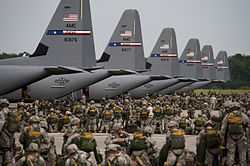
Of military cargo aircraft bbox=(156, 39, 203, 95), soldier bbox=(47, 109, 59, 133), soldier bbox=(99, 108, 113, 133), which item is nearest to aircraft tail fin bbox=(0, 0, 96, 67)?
soldier bbox=(47, 109, 59, 133)

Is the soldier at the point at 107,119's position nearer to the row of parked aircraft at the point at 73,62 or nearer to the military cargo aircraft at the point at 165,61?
the row of parked aircraft at the point at 73,62

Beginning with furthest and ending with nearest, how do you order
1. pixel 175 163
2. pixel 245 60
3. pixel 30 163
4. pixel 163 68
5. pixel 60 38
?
pixel 245 60, pixel 163 68, pixel 60 38, pixel 175 163, pixel 30 163

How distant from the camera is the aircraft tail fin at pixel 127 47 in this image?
3441 cm

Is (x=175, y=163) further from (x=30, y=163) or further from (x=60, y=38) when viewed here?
(x=60, y=38)

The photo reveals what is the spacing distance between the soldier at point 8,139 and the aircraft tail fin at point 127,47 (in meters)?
24.9

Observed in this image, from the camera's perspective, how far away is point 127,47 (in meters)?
34.7

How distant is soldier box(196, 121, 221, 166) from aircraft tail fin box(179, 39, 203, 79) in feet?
145

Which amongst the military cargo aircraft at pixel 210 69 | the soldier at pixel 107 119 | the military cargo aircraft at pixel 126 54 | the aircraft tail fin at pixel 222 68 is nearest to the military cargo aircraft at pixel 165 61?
Result: the military cargo aircraft at pixel 126 54

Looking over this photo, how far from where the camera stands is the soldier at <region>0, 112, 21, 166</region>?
9297mm

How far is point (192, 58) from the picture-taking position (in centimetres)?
5322

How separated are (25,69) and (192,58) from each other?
36619 millimetres

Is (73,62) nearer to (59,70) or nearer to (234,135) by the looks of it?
(59,70)

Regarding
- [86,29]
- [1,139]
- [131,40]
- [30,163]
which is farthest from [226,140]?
[131,40]

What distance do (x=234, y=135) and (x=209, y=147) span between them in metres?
0.98
